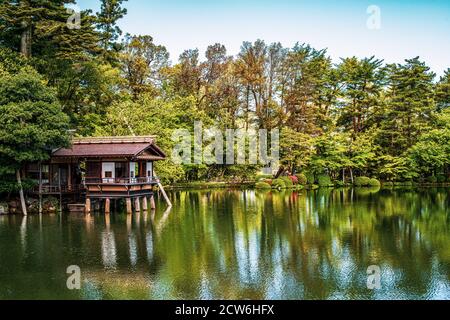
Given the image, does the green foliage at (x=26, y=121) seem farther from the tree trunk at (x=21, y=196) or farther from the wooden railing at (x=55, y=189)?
the wooden railing at (x=55, y=189)

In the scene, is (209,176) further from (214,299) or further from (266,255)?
(214,299)

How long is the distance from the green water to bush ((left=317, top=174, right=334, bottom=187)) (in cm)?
1992

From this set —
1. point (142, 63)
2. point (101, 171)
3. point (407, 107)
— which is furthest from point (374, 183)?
point (101, 171)

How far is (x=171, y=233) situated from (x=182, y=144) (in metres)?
22.6

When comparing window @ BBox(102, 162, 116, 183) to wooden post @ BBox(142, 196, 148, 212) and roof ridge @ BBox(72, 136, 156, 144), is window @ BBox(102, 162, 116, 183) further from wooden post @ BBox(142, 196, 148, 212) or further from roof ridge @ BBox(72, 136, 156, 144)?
wooden post @ BBox(142, 196, 148, 212)

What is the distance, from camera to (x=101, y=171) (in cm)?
2347

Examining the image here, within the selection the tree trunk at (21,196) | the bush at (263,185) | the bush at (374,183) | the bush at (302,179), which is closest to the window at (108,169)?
the tree trunk at (21,196)

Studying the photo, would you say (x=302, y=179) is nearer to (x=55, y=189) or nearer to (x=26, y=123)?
(x=55, y=189)

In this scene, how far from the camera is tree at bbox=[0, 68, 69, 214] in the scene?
2108 centimetres

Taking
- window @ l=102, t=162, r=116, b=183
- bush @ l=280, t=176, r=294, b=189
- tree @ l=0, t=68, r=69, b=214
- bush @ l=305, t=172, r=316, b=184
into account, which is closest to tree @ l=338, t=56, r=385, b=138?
bush @ l=305, t=172, r=316, b=184

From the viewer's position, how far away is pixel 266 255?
13.2 m

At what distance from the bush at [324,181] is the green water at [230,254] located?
19.9 m

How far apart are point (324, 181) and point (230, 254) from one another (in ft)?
103
